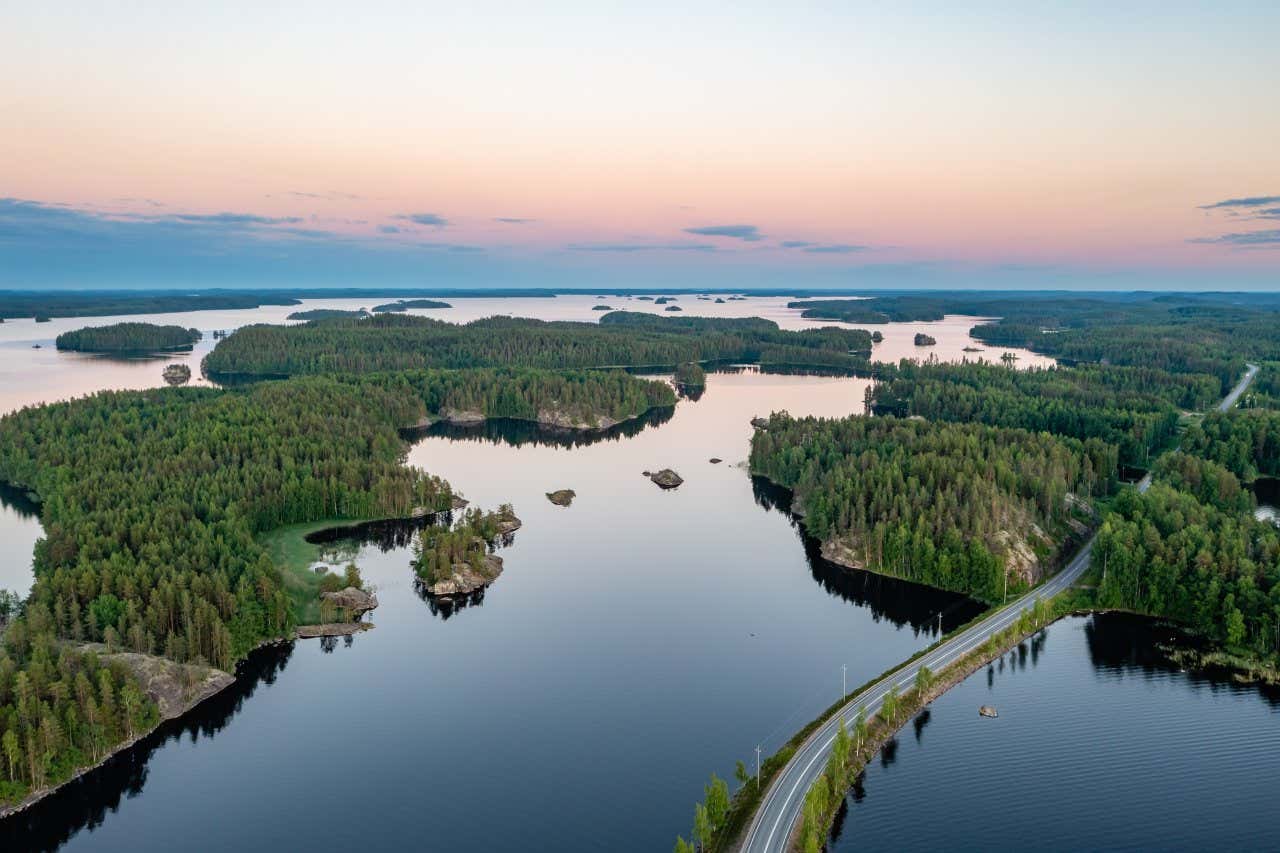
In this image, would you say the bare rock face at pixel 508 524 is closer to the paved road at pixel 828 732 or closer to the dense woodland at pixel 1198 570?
the paved road at pixel 828 732

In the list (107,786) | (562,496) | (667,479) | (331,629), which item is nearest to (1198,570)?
(667,479)

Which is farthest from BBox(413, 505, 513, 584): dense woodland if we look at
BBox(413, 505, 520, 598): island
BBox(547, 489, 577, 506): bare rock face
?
BBox(547, 489, 577, 506): bare rock face

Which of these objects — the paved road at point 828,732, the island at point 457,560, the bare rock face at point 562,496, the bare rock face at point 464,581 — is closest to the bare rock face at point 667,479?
the bare rock face at point 562,496

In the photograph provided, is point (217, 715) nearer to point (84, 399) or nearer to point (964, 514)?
point (964, 514)

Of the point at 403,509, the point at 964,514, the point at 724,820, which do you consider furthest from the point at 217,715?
the point at 964,514

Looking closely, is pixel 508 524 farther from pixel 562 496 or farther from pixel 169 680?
pixel 169 680

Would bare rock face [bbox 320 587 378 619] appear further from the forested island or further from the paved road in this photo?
the paved road

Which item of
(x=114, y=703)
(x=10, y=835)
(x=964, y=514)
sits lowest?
(x=10, y=835)
